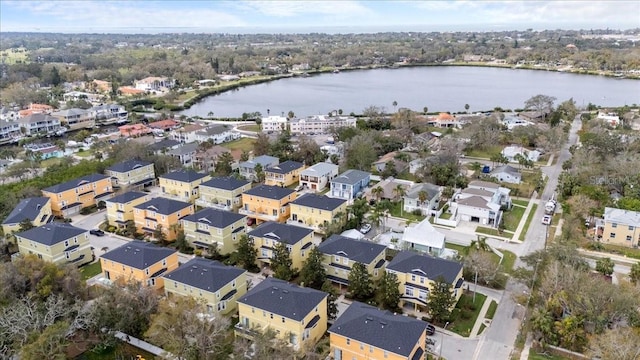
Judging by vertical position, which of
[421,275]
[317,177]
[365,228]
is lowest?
Answer: [365,228]

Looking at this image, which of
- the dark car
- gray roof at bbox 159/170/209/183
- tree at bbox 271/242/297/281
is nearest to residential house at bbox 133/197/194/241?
the dark car

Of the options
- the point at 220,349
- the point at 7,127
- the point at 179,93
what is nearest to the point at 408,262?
the point at 220,349

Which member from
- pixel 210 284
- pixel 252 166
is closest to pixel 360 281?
pixel 210 284

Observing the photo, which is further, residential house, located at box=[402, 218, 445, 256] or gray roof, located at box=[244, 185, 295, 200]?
gray roof, located at box=[244, 185, 295, 200]

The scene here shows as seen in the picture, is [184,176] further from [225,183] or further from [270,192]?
[270,192]

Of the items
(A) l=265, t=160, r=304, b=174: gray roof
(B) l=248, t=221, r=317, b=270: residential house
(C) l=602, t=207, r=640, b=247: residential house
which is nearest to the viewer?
(B) l=248, t=221, r=317, b=270: residential house

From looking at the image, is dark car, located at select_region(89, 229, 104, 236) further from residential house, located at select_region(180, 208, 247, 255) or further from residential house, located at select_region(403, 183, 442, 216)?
residential house, located at select_region(403, 183, 442, 216)

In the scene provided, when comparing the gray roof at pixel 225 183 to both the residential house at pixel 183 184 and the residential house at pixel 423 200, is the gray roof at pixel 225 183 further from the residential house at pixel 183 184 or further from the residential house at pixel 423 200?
the residential house at pixel 423 200

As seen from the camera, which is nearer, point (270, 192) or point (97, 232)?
point (97, 232)
